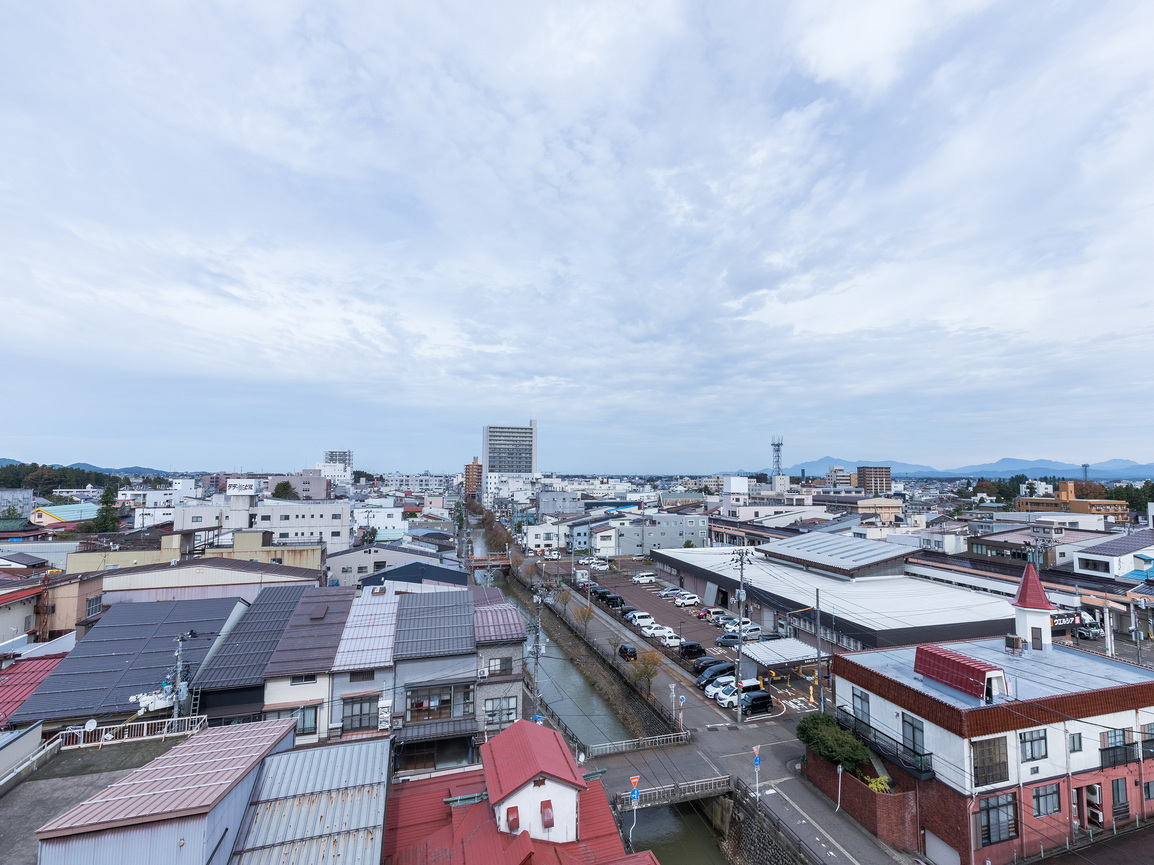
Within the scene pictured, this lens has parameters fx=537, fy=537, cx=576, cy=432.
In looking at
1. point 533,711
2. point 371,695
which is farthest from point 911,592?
point 371,695

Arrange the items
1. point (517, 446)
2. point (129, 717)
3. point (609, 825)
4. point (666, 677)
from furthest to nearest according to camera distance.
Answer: point (517, 446)
point (666, 677)
point (129, 717)
point (609, 825)

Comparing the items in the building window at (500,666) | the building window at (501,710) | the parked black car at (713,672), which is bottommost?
the parked black car at (713,672)

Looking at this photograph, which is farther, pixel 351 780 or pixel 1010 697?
pixel 1010 697

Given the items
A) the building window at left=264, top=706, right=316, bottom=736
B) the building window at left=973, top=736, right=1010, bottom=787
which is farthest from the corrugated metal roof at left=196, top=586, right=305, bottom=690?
the building window at left=973, top=736, right=1010, bottom=787

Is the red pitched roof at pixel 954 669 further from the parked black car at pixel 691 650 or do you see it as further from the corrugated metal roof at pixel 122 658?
the corrugated metal roof at pixel 122 658

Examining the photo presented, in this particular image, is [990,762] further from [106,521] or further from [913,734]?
[106,521]

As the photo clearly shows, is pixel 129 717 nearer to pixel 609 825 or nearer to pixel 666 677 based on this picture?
pixel 609 825

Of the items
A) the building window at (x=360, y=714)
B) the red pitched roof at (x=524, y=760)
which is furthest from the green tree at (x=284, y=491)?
the red pitched roof at (x=524, y=760)

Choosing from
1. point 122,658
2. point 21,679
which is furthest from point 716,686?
point 21,679
